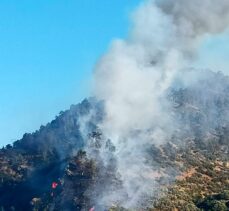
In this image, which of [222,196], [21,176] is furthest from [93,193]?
[21,176]

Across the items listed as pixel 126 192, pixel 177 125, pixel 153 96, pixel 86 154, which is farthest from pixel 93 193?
pixel 153 96

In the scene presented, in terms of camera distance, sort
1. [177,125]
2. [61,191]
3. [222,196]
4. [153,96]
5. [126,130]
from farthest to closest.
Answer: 1. [153,96]
2. [177,125]
3. [126,130]
4. [61,191]
5. [222,196]

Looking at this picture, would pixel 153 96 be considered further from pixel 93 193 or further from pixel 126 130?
pixel 93 193

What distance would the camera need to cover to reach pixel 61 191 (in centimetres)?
11619

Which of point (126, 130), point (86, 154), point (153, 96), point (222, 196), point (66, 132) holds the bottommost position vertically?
point (222, 196)

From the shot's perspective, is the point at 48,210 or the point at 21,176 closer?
the point at 48,210

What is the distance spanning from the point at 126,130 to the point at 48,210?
35.1 metres

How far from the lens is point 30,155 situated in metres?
154

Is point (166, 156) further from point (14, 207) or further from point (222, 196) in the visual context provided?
point (14, 207)

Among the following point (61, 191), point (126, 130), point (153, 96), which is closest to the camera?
point (61, 191)

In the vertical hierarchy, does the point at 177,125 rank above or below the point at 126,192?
above

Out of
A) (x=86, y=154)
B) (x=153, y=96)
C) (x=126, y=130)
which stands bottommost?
(x=86, y=154)

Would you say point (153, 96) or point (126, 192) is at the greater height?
point (153, 96)

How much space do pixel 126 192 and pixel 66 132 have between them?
53.1m
